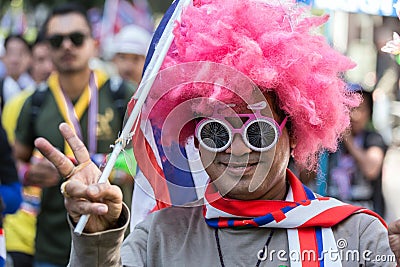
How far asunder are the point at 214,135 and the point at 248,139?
0.36ft

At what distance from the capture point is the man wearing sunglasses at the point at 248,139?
2.91m

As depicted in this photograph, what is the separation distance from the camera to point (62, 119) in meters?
6.04

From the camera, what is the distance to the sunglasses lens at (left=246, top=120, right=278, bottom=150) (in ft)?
9.53

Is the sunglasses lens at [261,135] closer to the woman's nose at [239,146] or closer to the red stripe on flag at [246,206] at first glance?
the woman's nose at [239,146]

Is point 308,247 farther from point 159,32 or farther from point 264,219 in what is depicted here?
point 159,32

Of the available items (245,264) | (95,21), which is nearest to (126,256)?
(245,264)

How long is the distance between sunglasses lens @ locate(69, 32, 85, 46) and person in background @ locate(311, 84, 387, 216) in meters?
2.12

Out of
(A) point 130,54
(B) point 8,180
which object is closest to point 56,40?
(B) point 8,180

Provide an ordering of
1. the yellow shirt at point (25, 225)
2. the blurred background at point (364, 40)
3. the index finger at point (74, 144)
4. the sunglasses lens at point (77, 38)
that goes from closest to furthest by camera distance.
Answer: the index finger at point (74, 144) → the yellow shirt at point (25, 225) → the sunglasses lens at point (77, 38) → the blurred background at point (364, 40)

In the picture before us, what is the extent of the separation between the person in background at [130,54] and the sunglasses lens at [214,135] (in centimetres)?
489

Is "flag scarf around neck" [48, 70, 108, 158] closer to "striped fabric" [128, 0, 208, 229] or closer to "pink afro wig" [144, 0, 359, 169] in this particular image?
"striped fabric" [128, 0, 208, 229]

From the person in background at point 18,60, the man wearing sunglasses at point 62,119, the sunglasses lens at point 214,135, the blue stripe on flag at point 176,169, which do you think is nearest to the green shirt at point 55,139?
the man wearing sunglasses at point 62,119

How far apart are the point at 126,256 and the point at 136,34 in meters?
5.79

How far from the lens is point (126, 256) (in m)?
2.92
